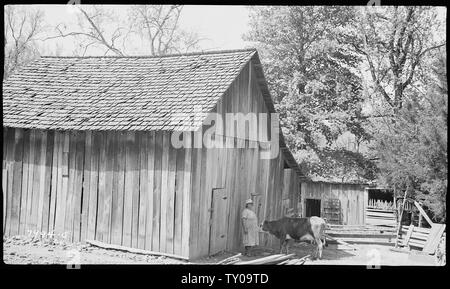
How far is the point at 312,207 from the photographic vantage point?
2702 cm

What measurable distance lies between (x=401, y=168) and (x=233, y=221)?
8102mm

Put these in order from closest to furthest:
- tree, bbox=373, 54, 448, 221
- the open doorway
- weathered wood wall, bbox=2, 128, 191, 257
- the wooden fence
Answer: weathered wood wall, bbox=2, 128, 191, 257
tree, bbox=373, 54, 448, 221
the wooden fence
the open doorway

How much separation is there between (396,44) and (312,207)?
1030cm

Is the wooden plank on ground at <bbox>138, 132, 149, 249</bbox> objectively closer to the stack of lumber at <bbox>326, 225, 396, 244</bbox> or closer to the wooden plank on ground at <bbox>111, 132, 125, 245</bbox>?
the wooden plank on ground at <bbox>111, 132, 125, 245</bbox>

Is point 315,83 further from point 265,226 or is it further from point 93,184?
point 93,184

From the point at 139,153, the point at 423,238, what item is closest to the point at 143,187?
the point at 139,153

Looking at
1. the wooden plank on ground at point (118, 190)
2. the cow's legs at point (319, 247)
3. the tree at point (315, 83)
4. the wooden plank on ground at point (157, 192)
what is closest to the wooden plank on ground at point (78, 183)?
the wooden plank on ground at point (118, 190)

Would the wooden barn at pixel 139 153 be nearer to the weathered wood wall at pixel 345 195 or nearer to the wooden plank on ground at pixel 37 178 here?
the wooden plank on ground at pixel 37 178

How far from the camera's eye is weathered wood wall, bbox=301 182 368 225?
2511 cm

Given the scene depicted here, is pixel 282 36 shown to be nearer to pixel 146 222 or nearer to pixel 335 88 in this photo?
pixel 335 88

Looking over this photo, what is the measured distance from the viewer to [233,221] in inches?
607

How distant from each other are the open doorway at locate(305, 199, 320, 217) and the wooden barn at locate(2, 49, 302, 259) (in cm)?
1027

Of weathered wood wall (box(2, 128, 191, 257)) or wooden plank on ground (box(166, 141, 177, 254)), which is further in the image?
weathered wood wall (box(2, 128, 191, 257))

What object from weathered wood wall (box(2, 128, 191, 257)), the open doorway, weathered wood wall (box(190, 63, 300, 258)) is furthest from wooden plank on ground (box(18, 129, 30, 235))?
the open doorway
